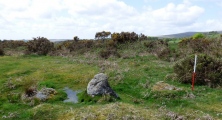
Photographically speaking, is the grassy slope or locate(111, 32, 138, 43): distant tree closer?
the grassy slope

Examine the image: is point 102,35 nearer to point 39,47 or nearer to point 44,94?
point 39,47

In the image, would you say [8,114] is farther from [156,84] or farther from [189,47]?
[189,47]

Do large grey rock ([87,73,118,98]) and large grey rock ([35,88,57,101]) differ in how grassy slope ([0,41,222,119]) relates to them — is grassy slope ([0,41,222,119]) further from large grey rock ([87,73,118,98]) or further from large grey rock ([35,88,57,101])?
large grey rock ([87,73,118,98])

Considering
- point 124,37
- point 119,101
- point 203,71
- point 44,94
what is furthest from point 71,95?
point 124,37

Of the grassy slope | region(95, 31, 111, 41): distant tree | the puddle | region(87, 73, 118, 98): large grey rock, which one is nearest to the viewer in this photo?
the grassy slope

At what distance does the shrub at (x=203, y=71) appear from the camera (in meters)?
16.3

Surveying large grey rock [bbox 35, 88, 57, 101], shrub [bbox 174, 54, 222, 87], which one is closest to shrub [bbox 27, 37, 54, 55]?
large grey rock [bbox 35, 88, 57, 101]

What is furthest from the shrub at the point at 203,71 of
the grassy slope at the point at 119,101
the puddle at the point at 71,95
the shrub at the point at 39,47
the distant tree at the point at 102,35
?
the distant tree at the point at 102,35

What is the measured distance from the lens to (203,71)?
55.4 ft

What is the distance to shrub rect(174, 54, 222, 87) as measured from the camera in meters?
16.3

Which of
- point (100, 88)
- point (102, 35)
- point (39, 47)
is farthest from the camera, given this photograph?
point (102, 35)

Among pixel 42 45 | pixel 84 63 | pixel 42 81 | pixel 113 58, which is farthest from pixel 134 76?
pixel 42 45

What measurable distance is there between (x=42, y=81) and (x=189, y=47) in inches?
736

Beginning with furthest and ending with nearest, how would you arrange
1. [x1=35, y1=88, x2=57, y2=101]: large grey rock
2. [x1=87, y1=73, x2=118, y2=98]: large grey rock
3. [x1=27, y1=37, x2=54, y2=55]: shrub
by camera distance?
[x1=27, y1=37, x2=54, y2=55]: shrub < [x1=35, y1=88, x2=57, y2=101]: large grey rock < [x1=87, y1=73, x2=118, y2=98]: large grey rock
